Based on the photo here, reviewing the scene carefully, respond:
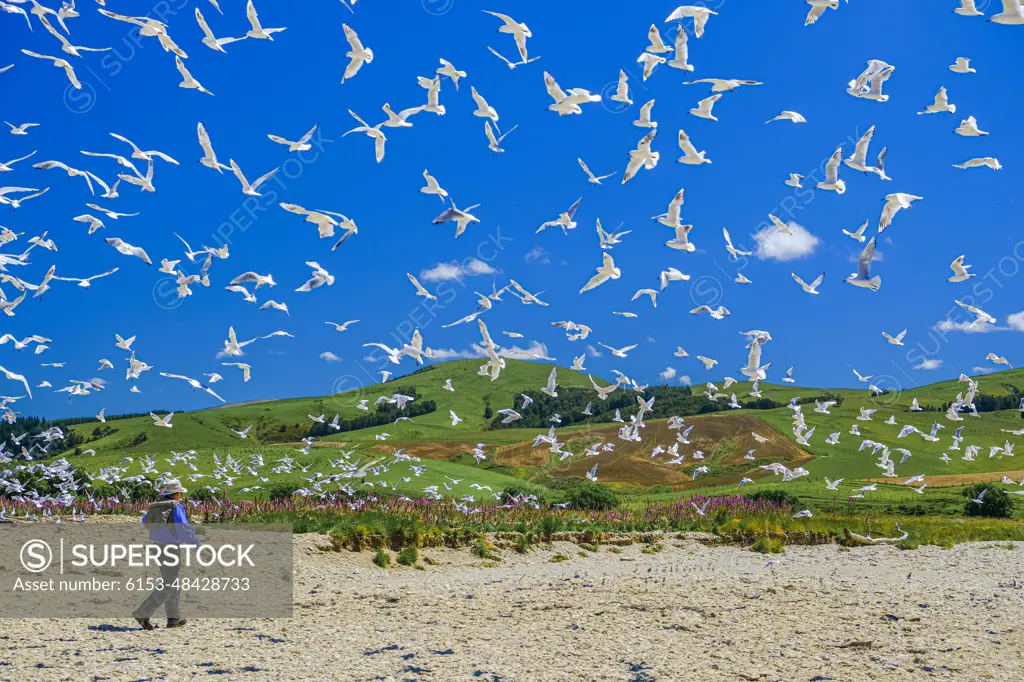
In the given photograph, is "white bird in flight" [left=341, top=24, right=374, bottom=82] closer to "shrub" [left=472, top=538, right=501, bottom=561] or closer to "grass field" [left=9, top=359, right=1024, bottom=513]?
"shrub" [left=472, top=538, right=501, bottom=561]

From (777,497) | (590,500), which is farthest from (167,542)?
(777,497)

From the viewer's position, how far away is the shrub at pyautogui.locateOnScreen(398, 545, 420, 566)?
1549 cm

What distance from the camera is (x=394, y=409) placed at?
3184 inches

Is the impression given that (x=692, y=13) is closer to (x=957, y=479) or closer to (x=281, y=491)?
(x=281, y=491)

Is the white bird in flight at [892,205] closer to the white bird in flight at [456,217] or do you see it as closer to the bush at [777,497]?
the white bird in flight at [456,217]

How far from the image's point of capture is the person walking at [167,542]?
926 centimetres

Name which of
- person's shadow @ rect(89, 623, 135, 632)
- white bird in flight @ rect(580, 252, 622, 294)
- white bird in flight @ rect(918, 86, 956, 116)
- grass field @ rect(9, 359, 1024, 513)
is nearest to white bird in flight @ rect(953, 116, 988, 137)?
white bird in flight @ rect(918, 86, 956, 116)

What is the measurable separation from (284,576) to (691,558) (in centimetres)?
857

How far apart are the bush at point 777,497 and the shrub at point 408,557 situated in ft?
48.2

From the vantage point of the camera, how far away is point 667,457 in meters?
45.9

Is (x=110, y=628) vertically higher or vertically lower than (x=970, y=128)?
lower

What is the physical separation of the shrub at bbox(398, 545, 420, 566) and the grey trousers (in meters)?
6.36

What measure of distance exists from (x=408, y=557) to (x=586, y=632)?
6682mm

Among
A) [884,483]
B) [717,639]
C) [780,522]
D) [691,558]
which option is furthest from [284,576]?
[884,483]
